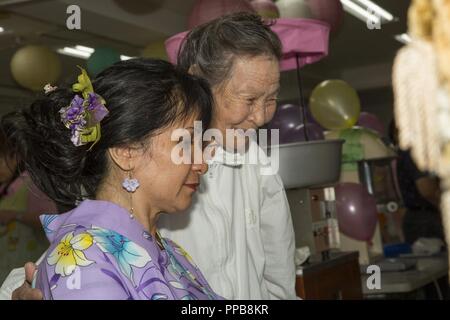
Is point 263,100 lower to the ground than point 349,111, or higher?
lower

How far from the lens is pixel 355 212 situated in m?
2.50

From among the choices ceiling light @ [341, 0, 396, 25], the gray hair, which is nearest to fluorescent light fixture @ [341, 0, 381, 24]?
ceiling light @ [341, 0, 396, 25]

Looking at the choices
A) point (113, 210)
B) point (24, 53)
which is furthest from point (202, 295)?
point (24, 53)

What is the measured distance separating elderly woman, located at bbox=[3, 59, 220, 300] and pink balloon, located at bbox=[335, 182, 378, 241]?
1.70 metres

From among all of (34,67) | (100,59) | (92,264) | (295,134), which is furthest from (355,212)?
(92,264)

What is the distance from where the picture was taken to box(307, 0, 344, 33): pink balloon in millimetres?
1773

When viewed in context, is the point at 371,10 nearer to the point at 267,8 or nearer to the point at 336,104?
the point at 267,8

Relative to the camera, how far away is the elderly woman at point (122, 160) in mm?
757

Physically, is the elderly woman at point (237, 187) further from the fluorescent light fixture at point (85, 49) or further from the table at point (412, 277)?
the fluorescent light fixture at point (85, 49)

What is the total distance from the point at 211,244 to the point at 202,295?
0.23 metres

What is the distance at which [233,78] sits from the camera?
3.36ft

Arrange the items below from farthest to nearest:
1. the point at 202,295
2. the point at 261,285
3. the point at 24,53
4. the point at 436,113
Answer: the point at 24,53 → the point at 261,285 → the point at 202,295 → the point at 436,113
